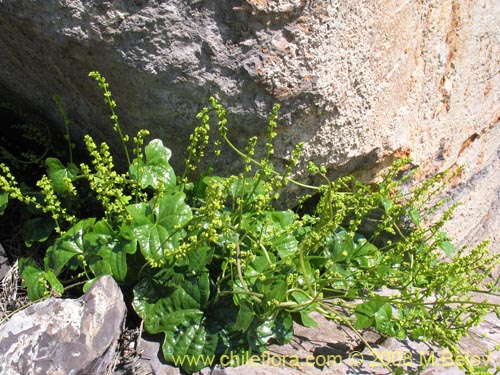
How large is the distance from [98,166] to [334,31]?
3.44 feet

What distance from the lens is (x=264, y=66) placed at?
217 cm

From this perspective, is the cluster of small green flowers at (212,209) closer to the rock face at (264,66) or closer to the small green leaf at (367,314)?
the rock face at (264,66)

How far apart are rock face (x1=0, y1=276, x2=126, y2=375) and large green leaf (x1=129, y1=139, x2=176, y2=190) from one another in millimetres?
435

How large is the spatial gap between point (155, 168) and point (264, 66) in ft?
1.93

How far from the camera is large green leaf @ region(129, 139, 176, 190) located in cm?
225

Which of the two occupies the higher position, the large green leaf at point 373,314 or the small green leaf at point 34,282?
the large green leaf at point 373,314

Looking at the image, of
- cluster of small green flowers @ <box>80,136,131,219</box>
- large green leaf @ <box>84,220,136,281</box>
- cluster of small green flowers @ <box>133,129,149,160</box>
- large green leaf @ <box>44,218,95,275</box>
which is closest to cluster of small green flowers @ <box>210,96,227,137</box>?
cluster of small green flowers @ <box>133,129,149,160</box>

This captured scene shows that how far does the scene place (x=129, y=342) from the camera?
2158mm

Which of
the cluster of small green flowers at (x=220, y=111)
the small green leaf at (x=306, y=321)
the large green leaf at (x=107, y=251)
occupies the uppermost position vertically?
the cluster of small green flowers at (x=220, y=111)

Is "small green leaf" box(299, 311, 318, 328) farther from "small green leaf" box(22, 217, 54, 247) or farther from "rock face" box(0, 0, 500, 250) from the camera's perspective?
"small green leaf" box(22, 217, 54, 247)

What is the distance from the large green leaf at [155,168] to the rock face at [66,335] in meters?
0.43

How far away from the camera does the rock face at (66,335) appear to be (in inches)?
70.5

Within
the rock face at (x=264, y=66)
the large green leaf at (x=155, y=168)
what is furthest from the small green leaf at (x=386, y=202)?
the large green leaf at (x=155, y=168)

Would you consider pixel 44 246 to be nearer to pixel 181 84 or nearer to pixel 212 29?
pixel 181 84
